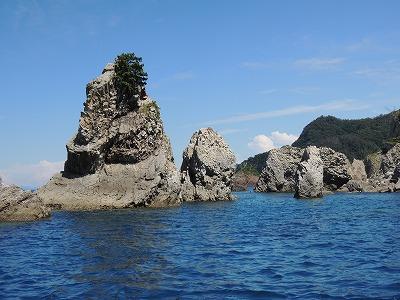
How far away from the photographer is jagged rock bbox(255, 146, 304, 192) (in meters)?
124

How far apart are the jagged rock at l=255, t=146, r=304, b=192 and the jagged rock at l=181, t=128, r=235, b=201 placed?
42.7 metres

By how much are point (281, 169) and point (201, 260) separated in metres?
101

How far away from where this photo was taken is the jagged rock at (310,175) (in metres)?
83.5

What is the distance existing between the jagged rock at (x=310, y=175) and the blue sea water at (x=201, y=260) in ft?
130

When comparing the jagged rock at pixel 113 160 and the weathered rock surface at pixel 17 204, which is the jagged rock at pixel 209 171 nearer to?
the jagged rock at pixel 113 160

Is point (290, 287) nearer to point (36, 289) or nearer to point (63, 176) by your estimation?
point (36, 289)

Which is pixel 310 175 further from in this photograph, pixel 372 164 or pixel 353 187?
pixel 372 164

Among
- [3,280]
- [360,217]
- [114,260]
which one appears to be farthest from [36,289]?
[360,217]

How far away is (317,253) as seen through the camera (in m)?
26.6

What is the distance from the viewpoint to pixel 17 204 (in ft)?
147

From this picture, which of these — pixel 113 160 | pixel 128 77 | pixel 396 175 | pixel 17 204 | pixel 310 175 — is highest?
pixel 128 77

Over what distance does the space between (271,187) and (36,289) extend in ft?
360

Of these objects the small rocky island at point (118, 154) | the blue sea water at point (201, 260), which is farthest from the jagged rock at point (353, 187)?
the blue sea water at point (201, 260)

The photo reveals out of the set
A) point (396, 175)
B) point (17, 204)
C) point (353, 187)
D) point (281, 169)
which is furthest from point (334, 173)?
point (17, 204)
